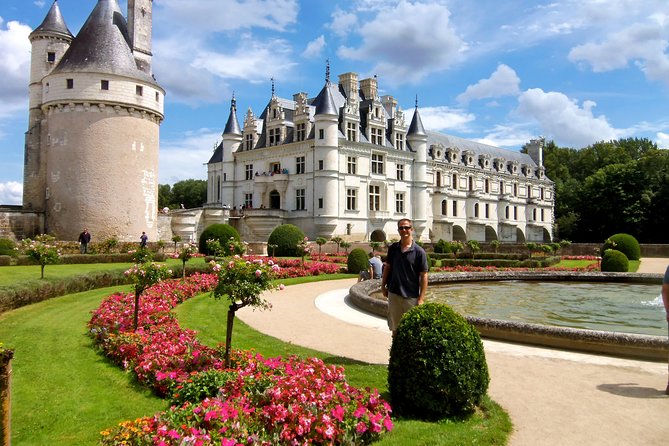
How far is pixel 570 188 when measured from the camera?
75.1m

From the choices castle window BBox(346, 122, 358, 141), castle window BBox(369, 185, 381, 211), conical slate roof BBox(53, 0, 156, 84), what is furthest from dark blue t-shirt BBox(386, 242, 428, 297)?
castle window BBox(369, 185, 381, 211)

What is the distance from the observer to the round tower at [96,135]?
102 ft

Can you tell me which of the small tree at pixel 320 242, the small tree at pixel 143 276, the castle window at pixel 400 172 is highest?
the castle window at pixel 400 172

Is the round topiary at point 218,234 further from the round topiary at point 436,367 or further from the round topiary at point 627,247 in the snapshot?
the round topiary at point 436,367

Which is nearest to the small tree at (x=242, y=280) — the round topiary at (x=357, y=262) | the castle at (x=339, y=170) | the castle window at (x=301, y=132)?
the round topiary at (x=357, y=262)

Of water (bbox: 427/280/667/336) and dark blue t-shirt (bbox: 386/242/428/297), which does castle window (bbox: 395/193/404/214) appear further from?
dark blue t-shirt (bbox: 386/242/428/297)

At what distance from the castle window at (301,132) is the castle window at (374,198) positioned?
7590 mm

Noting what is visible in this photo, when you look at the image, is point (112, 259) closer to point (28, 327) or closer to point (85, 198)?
point (85, 198)

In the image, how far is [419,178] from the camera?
50500 mm

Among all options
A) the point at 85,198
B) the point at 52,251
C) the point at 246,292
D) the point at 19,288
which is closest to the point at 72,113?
the point at 85,198

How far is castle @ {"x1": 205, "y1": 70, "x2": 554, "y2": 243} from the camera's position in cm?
4284

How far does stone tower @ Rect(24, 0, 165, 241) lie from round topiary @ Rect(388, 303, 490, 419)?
2935cm

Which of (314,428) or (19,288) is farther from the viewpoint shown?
(19,288)

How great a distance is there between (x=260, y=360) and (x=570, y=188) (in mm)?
76923
